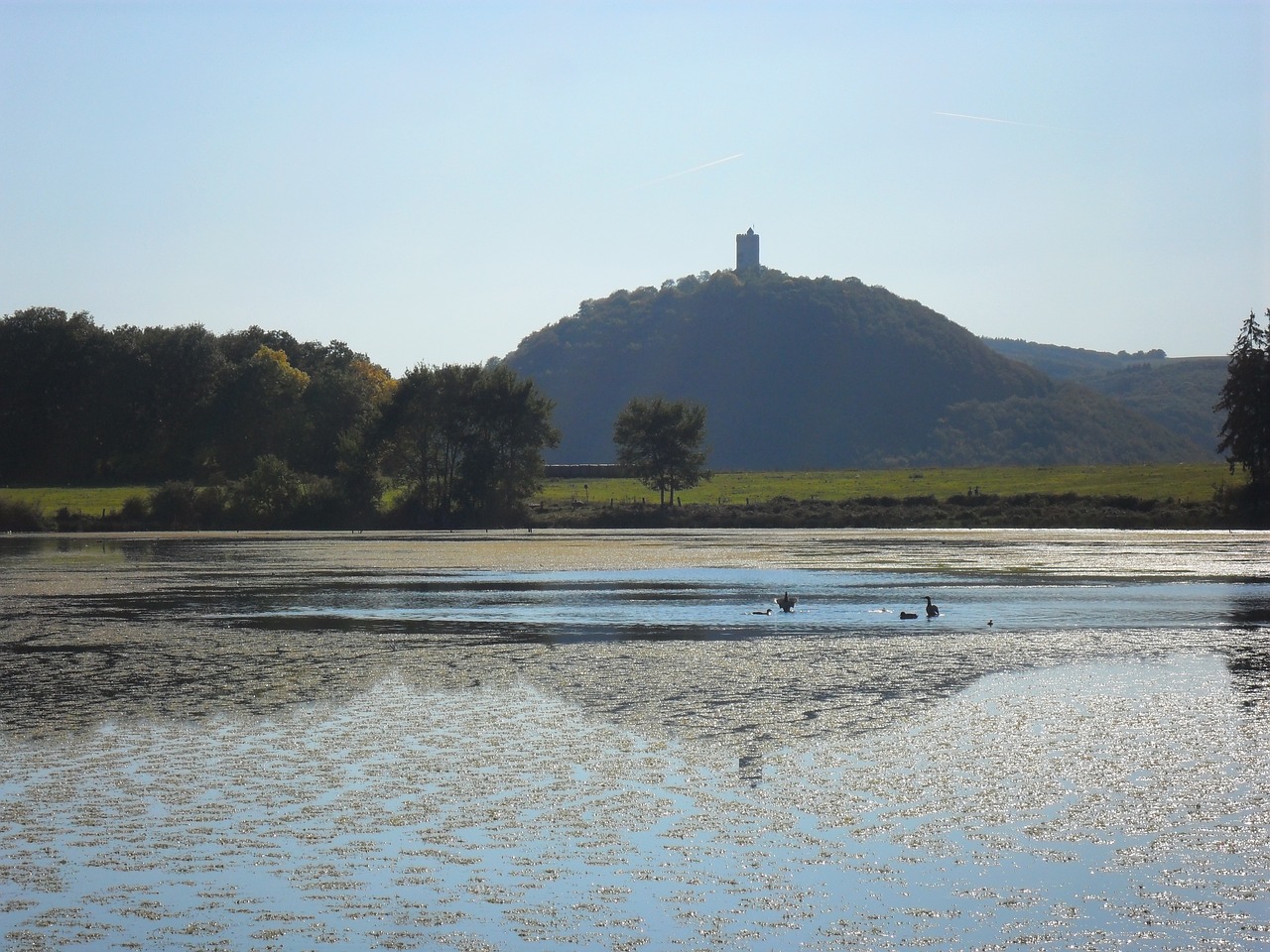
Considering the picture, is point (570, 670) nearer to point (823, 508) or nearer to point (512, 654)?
point (512, 654)

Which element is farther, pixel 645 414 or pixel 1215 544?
pixel 645 414

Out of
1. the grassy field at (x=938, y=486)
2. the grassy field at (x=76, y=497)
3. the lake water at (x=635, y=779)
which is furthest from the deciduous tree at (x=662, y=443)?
the lake water at (x=635, y=779)

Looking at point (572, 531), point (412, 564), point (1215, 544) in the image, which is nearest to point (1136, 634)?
point (412, 564)

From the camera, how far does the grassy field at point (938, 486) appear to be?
86.1 m

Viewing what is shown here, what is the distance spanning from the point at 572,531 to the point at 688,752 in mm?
65328

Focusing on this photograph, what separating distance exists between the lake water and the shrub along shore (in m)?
49.2

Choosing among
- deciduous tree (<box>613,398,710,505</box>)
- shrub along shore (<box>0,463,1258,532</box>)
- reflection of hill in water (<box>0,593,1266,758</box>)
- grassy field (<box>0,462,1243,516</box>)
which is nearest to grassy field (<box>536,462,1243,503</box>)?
grassy field (<box>0,462,1243,516</box>)

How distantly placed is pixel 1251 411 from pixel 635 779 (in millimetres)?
70573

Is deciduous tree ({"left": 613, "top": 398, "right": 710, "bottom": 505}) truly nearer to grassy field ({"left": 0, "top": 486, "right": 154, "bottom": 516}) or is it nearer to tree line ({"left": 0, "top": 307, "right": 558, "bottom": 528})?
tree line ({"left": 0, "top": 307, "right": 558, "bottom": 528})

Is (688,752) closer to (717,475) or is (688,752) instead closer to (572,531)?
(572,531)

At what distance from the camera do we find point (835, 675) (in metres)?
20.9

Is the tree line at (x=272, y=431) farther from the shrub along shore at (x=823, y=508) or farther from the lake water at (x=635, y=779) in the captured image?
the lake water at (x=635, y=779)

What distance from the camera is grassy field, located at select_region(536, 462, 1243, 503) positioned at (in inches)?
3391

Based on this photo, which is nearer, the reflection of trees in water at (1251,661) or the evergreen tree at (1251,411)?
the reflection of trees in water at (1251,661)
